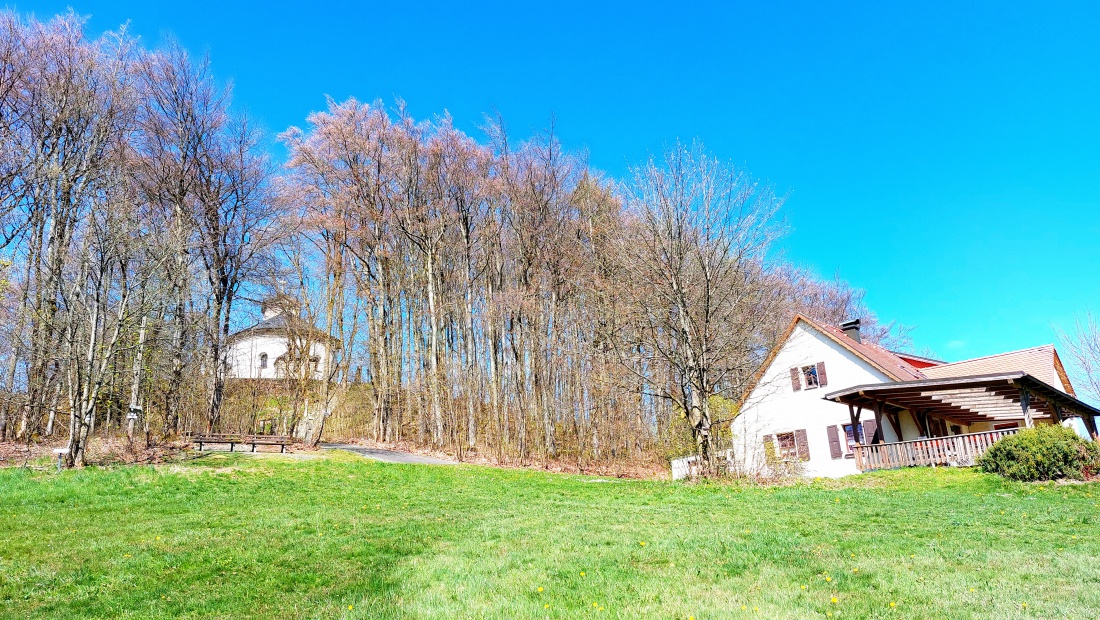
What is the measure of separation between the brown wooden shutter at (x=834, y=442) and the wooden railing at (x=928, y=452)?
4406 millimetres

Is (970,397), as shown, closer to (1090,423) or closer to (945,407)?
(945,407)

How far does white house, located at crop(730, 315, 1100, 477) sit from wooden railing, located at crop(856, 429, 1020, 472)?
3cm

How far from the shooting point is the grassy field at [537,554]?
4.99m

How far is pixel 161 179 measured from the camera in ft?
71.9

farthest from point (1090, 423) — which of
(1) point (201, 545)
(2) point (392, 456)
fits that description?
(1) point (201, 545)

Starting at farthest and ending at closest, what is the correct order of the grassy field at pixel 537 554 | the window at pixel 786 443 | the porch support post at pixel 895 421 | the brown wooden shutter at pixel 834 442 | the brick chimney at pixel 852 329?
the brick chimney at pixel 852 329
the window at pixel 786 443
the brown wooden shutter at pixel 834 442
the porch support post at pixel 895 421
the grassy field at pixel 537 554

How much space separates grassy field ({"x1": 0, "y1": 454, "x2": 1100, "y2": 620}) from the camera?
499 cm

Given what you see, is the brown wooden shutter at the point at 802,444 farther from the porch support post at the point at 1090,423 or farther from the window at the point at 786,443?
the porch support post at the point at 1090,423

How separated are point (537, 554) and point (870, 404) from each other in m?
17.4

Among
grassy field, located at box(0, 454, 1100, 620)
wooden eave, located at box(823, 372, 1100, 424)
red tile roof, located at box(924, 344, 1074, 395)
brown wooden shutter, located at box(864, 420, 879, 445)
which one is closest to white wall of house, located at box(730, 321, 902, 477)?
brown wooden shutter, located at box(864, 420, 879, 445)

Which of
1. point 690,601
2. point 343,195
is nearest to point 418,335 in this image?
point 343,195

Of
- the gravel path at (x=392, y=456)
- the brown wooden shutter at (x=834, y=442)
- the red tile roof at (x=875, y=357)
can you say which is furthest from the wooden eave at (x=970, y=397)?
the gravel path at (x=392, y=456)

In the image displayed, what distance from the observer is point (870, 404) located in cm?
2027

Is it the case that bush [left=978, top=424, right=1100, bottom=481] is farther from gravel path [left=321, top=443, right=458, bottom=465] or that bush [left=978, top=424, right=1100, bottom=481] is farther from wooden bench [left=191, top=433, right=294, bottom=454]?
wooden bench [left=191, top=433, right=294, bottom=454]
